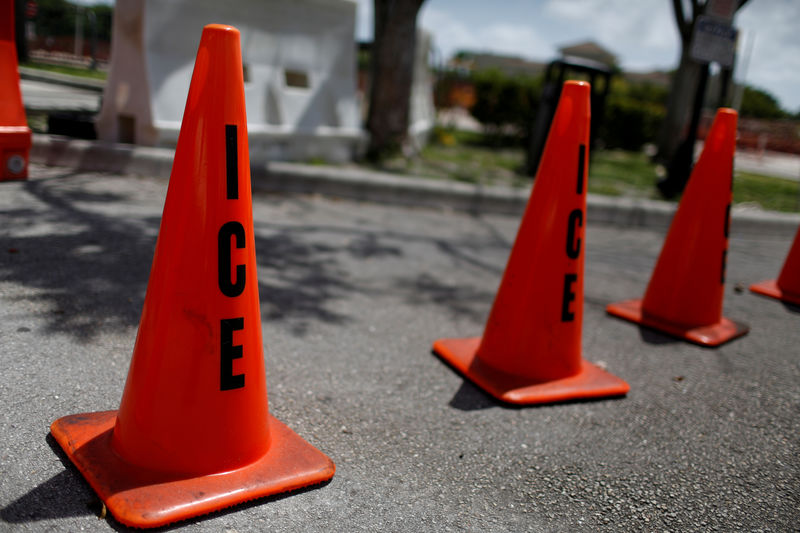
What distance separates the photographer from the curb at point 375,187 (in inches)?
238

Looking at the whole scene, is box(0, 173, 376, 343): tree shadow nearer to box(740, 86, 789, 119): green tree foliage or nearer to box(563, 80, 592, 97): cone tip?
box(563, 80, 592, 97): cone tip

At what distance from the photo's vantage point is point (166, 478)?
6.51ft

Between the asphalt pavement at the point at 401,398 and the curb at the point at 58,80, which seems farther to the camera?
the curb at the point at 58,80

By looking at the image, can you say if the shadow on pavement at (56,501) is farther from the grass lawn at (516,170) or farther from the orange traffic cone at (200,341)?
the grass lawn at (516,170)

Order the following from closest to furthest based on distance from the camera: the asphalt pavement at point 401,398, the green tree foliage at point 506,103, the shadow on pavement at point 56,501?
the shadow on pavement at point 56,501
the asphalt pavement at point 401,398
the green tree foliage at point 506,103

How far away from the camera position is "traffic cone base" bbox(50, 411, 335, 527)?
1851mm

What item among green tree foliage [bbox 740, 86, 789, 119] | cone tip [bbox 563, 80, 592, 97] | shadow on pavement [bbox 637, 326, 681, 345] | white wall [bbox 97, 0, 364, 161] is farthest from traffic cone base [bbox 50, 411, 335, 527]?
green tree foliage [bbox 740, 86, 789, 119]

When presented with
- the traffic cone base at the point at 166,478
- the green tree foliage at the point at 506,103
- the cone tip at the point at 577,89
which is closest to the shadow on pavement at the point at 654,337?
the cone tip at the point at 577,89

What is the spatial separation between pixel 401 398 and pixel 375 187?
14.4 ft

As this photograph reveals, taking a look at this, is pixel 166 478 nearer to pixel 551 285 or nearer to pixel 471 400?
pixel 471 400

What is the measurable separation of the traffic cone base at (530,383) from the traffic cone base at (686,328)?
3.45ft

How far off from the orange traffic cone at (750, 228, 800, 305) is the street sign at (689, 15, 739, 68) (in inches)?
139

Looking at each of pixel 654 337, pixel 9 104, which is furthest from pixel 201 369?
pixel 9 104

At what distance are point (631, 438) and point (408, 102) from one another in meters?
6.67
